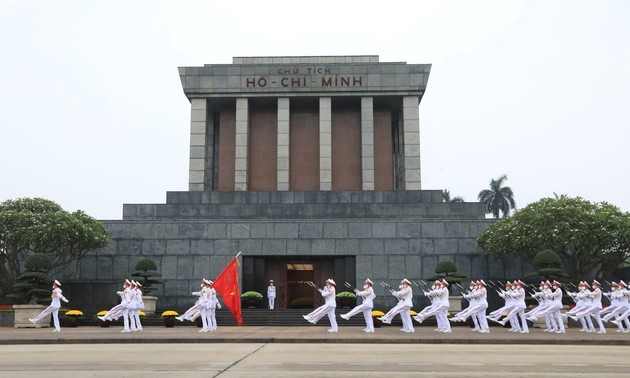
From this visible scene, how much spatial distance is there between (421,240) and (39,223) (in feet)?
67.2

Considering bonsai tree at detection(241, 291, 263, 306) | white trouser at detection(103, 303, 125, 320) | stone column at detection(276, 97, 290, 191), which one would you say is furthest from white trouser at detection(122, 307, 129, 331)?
stone column at detection(276, 97, 290, 191)

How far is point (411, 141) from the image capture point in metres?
44.7

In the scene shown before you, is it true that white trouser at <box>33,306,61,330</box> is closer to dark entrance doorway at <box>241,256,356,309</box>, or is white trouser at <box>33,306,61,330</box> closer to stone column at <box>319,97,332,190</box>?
dark entrance doorway at <box>241,256,356,309</box>

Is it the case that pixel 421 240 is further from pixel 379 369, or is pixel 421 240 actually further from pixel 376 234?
pixel 379 369

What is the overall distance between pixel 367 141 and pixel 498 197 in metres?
57.6

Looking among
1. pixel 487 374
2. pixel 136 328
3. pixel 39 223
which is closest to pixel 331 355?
pixel 487 374

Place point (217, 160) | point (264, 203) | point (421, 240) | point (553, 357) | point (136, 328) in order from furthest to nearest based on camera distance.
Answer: point (217, 160) < point (264, 203) < point (421, 240) < point (136, 328) < point (553, 357)

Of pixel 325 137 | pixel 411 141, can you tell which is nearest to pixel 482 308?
pixel 411 141

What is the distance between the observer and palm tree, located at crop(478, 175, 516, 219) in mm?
96000

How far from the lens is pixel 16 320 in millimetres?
29031

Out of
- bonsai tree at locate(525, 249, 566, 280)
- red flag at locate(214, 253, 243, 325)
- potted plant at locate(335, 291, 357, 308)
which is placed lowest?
potted plant at locate(335, 291, 357, 308)

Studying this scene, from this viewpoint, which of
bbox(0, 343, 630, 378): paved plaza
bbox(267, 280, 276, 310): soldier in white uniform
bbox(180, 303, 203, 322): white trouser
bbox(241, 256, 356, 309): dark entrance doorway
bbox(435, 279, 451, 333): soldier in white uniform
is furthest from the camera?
bbox(241, 256, 356, 309): dark entrance doorway

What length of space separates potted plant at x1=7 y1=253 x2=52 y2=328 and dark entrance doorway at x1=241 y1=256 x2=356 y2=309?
10.3 metres

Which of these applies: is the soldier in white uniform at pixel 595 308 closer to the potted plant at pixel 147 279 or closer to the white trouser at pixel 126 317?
the white trouser at pixel 126 317
